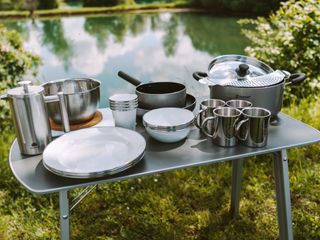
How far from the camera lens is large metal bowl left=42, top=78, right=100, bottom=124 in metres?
1.20

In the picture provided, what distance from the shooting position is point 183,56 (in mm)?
8430

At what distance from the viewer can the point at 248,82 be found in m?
1.22

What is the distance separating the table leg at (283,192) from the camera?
1184 millimetres

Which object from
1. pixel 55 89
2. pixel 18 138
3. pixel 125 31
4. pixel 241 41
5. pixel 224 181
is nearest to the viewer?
pixel 18 138

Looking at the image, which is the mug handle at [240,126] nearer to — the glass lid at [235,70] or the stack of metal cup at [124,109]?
the glass lid at [235,70]

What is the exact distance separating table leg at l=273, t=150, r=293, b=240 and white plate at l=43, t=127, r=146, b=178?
46 cm

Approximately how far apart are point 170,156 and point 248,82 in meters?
0.38

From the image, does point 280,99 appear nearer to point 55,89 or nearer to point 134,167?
point 134,167

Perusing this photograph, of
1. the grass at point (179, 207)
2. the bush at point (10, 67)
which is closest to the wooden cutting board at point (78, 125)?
the grass at point (179, 207)

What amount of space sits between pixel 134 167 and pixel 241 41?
9.61m

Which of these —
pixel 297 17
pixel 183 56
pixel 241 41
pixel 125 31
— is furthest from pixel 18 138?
pixel 125 31

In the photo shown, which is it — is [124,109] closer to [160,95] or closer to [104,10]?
[160,95]

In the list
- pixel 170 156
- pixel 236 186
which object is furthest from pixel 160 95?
pixel 236 186

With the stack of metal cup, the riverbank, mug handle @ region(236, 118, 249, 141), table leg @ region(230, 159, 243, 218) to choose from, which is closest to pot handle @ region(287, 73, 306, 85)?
mug handle @ region(236, 118, 249, 141)
